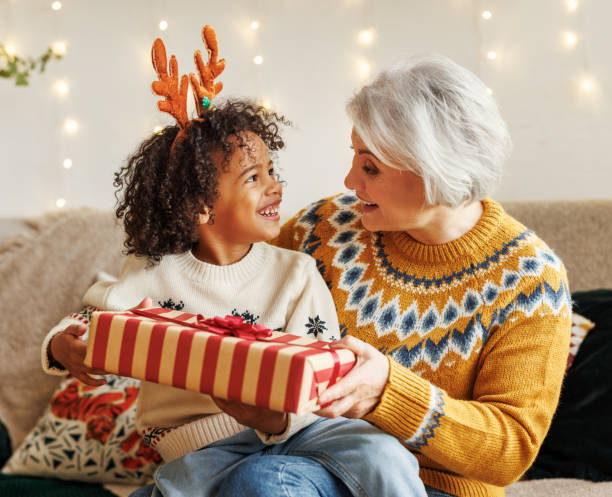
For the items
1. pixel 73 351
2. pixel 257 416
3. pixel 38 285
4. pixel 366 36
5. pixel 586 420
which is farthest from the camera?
pixel 366 36

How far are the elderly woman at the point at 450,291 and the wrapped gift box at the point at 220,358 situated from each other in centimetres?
20

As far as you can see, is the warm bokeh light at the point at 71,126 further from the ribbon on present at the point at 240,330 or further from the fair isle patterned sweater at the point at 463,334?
the ribbon on present at the point at 240,330

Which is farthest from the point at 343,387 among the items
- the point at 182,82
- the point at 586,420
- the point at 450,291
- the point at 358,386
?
the point at 586,420

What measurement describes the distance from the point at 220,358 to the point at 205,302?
36cm

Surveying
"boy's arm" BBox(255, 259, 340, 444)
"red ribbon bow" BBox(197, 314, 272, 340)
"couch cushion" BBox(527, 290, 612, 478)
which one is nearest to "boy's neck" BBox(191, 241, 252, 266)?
"boy's arm" BBox(255, 259, 340, 444)

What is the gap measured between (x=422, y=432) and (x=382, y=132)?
55cm

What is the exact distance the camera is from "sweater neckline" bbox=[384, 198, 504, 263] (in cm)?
128

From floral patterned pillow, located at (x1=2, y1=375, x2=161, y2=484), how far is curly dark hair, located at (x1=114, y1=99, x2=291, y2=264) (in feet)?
1.93

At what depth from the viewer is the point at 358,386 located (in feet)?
3.21

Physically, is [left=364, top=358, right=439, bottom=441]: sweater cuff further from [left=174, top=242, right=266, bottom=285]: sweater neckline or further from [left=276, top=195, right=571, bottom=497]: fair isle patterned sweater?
[left=174, top=242, right=266, bottom=285]: sweater neckline

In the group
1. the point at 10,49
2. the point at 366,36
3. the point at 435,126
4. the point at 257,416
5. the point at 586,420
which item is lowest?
the point at 586,420

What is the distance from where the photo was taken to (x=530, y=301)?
47.2 inches

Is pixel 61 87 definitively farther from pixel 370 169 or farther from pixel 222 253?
pixel 370 169

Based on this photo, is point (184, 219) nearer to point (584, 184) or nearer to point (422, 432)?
point (422, 432)
